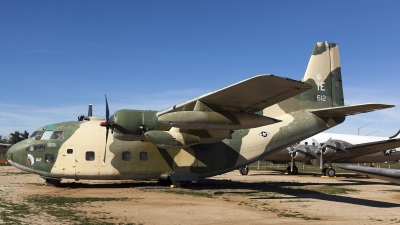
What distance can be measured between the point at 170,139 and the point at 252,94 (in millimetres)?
4532

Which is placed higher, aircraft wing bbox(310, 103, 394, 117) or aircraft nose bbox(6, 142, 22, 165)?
aircraft wing bbox(310, 103, 394, 117)

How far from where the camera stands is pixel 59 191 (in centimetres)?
1611

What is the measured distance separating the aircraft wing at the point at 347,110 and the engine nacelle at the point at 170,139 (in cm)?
643

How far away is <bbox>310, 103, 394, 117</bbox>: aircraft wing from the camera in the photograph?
581 inches

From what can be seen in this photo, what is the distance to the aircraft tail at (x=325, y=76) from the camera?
2016cm

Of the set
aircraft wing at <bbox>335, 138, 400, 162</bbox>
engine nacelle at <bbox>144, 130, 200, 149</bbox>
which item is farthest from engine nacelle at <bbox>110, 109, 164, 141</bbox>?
aircraft wing at <bbox>335, 138, 400, 162</bbox>

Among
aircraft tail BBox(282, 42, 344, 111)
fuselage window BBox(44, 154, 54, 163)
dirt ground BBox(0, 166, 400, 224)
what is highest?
aircraft tail BBox(282, 42, 344, 111)

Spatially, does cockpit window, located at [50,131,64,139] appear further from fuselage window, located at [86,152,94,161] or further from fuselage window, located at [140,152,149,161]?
fuselage window, located at [140,152,149,161]

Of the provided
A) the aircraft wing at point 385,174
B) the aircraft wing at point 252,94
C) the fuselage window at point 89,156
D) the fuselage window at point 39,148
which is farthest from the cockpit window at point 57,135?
the aircraft wing at point 385,174

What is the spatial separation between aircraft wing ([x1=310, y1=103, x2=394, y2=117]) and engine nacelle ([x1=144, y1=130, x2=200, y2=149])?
643 centimetres

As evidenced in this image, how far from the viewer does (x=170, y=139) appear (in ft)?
53.3

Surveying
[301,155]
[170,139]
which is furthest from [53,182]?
[301,155]

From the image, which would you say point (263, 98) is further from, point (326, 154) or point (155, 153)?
point (326, 154)

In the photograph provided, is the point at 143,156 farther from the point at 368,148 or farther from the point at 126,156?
the point at 368,148
